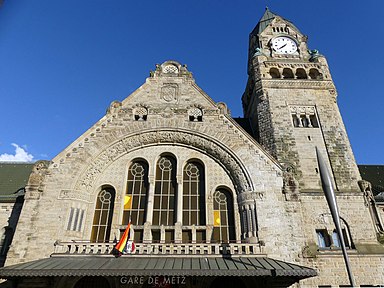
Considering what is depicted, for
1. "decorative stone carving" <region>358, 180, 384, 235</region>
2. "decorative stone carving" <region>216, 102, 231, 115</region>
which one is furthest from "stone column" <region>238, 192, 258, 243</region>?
"decorative stone carving" <region>358, 180, 384, 235</region>

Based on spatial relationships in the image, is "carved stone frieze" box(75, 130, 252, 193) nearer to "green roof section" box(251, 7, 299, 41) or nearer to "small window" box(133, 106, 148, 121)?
"small window" box(133, 106, 148, 121)

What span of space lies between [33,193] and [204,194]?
909cm

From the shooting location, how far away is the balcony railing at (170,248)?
12.7 m

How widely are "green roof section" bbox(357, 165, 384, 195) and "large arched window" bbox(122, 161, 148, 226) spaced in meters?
17.4

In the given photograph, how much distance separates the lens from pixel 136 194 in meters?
15.4

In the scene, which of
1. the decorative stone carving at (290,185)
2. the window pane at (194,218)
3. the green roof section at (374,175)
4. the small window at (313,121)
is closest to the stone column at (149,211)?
the window pane at (194,218)

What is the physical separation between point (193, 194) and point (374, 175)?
18.5 meters

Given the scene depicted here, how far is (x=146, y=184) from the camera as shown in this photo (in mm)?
15688

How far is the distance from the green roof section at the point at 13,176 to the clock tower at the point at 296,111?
17874mm

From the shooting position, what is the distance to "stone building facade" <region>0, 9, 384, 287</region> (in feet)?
40.9

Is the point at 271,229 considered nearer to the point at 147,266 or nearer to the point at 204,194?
the point at 204,194

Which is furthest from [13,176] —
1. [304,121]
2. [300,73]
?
[300,73]

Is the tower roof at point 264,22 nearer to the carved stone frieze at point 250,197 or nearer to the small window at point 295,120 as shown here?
the small window at point 295,120

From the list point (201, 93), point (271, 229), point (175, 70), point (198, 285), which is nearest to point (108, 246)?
point (198, 285)
